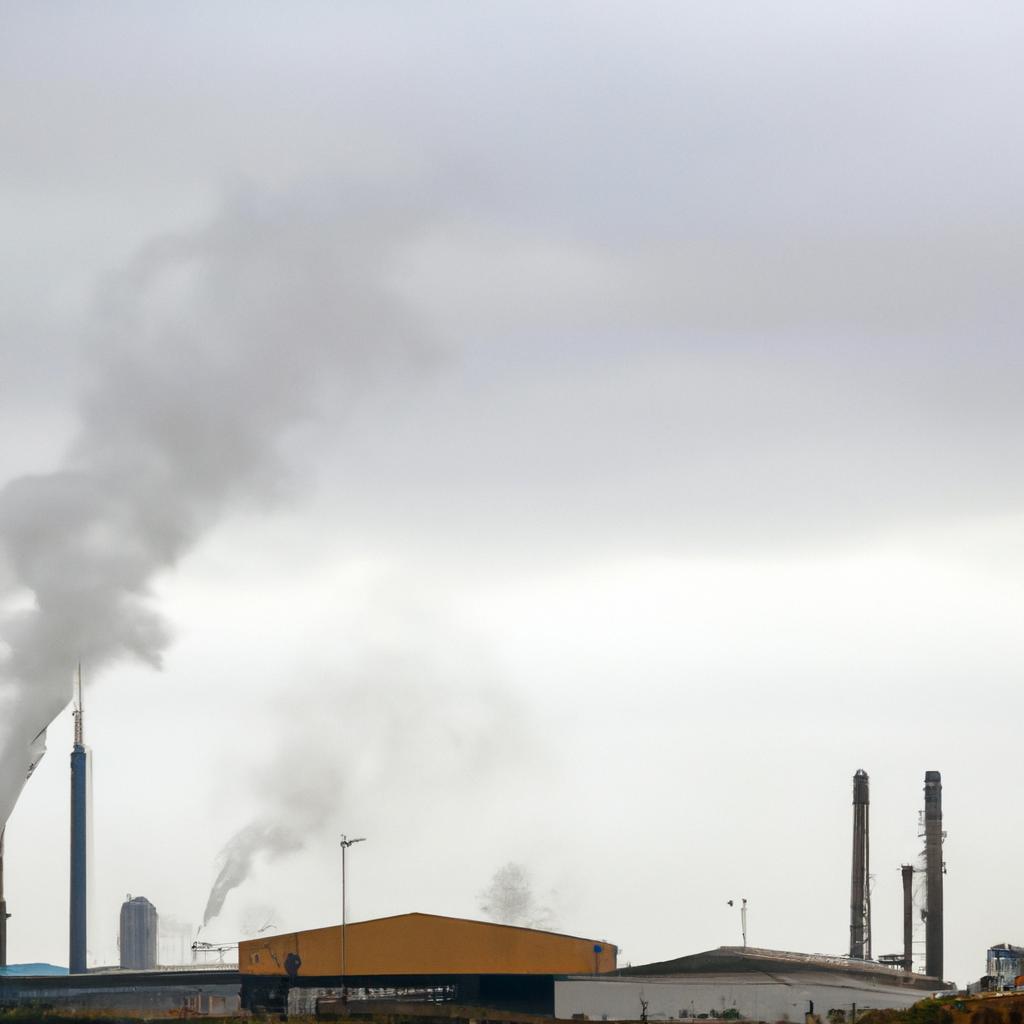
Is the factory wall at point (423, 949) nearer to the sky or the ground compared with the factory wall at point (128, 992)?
nearer to the sky

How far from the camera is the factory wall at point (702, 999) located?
9525 cm

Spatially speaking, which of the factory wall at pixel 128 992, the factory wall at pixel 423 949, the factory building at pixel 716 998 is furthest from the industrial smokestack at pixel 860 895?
the factory wall at pixel 128 992

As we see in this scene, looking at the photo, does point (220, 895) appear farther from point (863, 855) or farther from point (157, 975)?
point (863, 855)

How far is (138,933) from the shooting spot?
16775 cm

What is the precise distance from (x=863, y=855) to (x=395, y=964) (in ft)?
153

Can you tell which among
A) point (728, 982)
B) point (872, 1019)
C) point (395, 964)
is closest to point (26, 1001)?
point (395, 964)

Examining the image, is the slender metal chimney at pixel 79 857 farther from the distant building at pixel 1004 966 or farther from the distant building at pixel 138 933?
the distant building at pixel 1004 966

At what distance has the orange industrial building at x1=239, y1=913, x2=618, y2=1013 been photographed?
314 ft

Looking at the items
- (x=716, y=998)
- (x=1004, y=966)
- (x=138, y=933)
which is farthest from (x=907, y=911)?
(x=138, y=933)

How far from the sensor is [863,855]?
131500mm

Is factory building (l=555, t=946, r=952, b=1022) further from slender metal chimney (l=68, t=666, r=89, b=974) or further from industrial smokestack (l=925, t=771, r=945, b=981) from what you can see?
slender metal chimney (l=68, t=666, r=89, b=974)

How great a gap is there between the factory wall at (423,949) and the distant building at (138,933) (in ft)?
235

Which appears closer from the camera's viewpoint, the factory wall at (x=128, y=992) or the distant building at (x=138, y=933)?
the factory wall at (x=128, y=992)

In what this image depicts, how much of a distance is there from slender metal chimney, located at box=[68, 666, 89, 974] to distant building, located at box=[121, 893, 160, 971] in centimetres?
2913
